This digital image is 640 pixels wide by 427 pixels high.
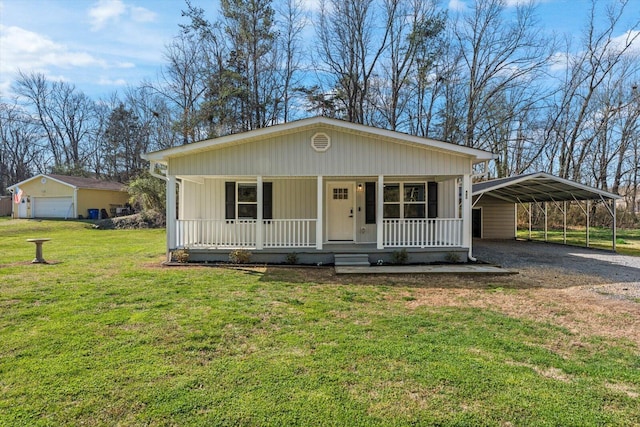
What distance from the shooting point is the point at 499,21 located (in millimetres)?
19312

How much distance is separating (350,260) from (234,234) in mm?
3251

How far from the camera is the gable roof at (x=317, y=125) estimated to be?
8117mm

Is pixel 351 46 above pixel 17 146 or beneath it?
above

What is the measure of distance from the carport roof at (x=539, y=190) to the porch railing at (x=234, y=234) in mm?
6137

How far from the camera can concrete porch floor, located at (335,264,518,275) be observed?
7.32m

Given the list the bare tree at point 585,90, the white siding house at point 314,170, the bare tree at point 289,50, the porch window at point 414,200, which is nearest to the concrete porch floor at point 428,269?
the white siding house at point 314,170

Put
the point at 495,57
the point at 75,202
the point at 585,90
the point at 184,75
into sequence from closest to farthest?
1. the point at 495,57
2. the point at 184,75
3. the point at 585,90
4. the point at 75,202

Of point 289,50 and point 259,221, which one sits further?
point 289,50

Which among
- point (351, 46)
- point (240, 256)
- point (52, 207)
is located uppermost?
point (351, 46)

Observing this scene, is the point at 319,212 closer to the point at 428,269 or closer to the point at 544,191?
the point at 428,269

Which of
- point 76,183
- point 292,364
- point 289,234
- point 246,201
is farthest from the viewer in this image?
point 76,183

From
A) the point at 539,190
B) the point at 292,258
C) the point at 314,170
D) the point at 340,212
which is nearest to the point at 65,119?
the point at 340,212

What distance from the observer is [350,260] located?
8.30m

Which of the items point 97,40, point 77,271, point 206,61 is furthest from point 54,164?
point 77,271
